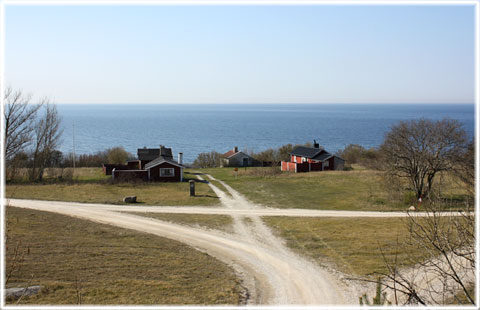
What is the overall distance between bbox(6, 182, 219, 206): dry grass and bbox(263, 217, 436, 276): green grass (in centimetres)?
962

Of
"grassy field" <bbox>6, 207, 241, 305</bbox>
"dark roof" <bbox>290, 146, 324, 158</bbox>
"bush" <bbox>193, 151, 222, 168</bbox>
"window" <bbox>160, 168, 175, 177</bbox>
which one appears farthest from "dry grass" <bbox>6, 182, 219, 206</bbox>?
"bush" <bbox>193, 151, 222, 168</bbox>

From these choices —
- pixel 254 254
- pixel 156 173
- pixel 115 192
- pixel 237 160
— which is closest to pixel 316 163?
pixel 237 160

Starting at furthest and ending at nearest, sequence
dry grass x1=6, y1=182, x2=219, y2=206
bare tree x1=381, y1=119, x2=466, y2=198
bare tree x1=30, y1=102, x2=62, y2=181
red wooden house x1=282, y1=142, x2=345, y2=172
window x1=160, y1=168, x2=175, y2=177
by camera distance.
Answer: red wooden house x1=282, y1=142, x2=345, y2=172
bare tree x1=30, y1=102, x2=62, y2=181
window x1=160, y1=168, x2=175, y2=177
dry grass x1=6, y1=182, x2=219, y2=206
bare tree x1=381, y1=119, x2=466, y2=198

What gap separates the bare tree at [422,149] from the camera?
1272 inches

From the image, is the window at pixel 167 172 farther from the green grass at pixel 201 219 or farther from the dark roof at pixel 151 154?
the green grass at pixel 201 219

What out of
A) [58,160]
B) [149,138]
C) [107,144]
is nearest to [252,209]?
[58,160]

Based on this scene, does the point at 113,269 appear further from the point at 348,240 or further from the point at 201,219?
the point at 348,240

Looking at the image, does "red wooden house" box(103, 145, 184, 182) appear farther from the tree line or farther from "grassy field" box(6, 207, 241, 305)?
"grassy field" box(6, 207, 241, 305)

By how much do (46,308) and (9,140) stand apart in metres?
33.9

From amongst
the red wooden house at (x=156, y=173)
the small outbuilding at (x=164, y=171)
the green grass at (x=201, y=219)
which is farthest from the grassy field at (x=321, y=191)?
the green grass at (x=201, y=219)

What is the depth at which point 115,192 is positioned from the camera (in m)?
38.9

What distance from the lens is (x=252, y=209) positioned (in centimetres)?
3088

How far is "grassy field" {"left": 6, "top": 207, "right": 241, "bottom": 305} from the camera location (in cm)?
1359

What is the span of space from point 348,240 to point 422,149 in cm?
1496
